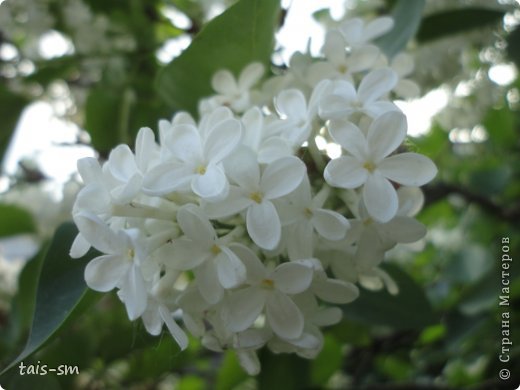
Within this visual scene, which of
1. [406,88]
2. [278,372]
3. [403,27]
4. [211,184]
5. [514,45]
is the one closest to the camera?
[211,184]

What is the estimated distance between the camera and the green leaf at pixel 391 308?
2.89 feet

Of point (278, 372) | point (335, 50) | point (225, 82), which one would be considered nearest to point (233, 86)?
point (225, 82)

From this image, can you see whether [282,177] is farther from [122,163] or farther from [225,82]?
[225,82]

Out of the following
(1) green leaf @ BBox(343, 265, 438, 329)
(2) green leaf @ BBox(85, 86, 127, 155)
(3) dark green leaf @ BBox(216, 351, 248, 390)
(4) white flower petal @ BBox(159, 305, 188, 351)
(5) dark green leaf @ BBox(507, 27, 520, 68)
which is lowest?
(3) dark green leaf @ BBox(216, 351, 248, 390)

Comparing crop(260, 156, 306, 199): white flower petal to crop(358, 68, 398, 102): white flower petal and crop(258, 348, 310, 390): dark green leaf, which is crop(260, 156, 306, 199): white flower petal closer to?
crop(358, 68, 398, 102): white flower petal

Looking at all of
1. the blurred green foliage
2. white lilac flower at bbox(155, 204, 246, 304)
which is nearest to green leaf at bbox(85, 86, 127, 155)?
the blurred green foliage

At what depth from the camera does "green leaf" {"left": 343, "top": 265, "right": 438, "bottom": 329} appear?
2.89ft

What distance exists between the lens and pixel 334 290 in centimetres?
56

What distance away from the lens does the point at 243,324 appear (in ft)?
1.77

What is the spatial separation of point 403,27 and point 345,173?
38 cm

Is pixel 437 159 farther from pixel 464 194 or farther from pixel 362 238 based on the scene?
pixel 362 238

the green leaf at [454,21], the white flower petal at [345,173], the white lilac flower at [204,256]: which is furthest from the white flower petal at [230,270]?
the green leaf at [454,21]

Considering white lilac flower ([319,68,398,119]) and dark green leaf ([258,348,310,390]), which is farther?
dark green leaf ([258,348,310,390])

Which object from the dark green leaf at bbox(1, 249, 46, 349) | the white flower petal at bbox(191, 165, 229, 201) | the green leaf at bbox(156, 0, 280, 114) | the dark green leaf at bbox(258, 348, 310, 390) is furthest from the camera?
the dark green leaf at bbox(258, 348, 310, 390)
